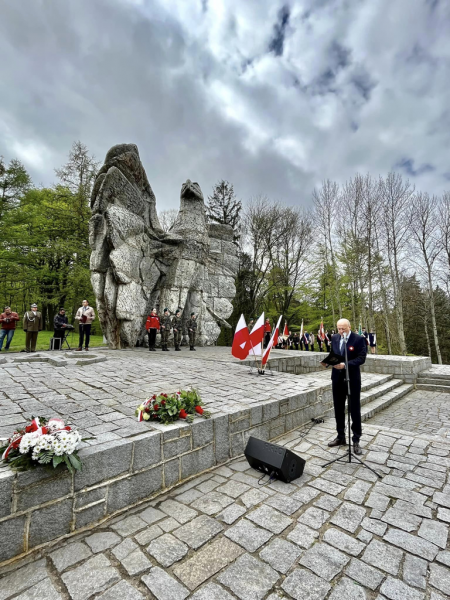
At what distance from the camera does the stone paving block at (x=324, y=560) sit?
1.86 m

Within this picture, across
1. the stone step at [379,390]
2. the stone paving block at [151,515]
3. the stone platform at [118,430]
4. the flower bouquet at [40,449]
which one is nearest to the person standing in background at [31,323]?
the stone platform at [118,430]

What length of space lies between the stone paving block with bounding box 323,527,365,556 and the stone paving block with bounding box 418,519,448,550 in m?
0.56

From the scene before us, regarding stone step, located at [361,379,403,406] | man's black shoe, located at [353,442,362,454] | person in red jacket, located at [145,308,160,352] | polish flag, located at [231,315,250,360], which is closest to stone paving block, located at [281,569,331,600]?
man's black shoe, located at [353,442,362,454]

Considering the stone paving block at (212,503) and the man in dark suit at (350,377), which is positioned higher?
the man in dark suit at (350,377)

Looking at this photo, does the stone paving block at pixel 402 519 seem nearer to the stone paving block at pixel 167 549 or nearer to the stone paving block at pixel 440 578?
the stone paving block at pixel 440 578

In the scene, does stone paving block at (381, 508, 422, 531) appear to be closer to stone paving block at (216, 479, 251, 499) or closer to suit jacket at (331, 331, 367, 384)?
stone paving block at (216, 479, 251, 499)

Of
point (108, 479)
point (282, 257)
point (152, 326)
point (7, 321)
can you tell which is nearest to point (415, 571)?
point (108, 479)

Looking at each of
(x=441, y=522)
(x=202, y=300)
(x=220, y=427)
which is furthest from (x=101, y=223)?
(x=441, y=522)

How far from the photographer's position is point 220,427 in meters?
3.45

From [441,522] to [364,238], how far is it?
1771cm

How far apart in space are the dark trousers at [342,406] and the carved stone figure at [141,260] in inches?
350

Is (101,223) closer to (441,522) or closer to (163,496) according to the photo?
(163,496)

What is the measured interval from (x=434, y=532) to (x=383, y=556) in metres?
0.61

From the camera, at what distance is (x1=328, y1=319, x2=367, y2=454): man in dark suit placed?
3814 mm
